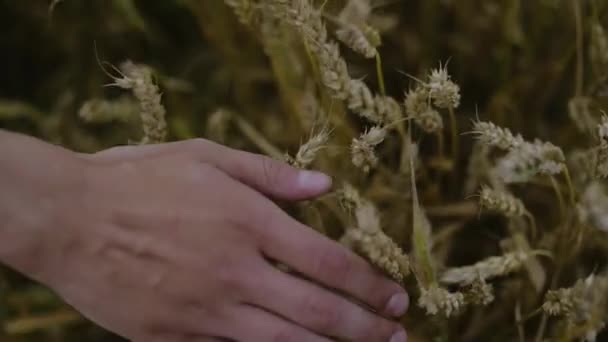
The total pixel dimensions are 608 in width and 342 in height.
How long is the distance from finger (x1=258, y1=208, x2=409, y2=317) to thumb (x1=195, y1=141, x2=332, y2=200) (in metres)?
0.02

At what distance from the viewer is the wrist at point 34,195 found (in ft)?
2.05

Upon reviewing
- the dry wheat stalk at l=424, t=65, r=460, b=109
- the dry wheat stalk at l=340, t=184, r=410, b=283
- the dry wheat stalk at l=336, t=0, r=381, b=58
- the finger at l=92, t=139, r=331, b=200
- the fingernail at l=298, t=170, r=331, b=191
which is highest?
the dry wheat stalk at l=336, t=0, r=381, b=58

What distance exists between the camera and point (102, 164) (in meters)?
0.66

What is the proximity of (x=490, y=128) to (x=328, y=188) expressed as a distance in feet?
0.48

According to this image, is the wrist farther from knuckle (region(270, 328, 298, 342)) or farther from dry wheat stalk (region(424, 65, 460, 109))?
dry wheat stalk (region(424, 65, 460, 109))

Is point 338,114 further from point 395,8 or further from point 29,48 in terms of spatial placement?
point 29,48

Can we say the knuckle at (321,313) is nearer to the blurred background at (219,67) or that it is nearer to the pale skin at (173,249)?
the pale skin at (173,249)

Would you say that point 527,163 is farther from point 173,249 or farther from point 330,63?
point 173,249

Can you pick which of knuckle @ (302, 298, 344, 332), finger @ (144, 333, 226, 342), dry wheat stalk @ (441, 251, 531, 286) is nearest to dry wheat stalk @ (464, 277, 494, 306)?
dry wheat stalk @ (441, 251, 531, 286)

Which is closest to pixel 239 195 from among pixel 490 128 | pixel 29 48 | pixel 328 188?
pixel 328 188

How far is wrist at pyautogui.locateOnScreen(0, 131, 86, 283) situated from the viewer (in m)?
0.63

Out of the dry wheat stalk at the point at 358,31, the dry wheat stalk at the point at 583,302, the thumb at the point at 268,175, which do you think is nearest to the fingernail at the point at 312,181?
the thumb at the point at 268,175

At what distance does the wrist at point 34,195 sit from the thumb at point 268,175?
12cm

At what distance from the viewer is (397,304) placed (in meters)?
0.69
